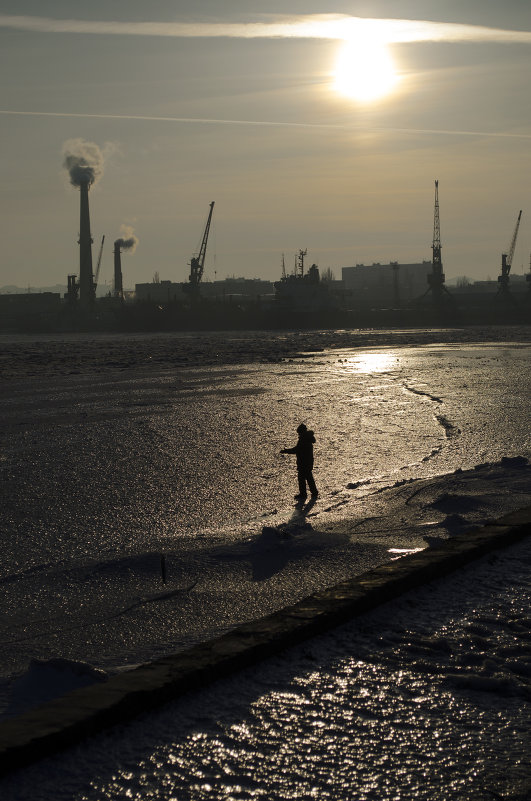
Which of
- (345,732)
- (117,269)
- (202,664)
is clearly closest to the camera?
(345,732)

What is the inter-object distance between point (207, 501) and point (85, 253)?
90.1 meters

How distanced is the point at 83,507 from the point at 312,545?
2700 millimetres

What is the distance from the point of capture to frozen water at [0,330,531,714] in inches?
201

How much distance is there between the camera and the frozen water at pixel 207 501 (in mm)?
5113

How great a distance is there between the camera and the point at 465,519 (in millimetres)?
7258

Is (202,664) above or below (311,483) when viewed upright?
above

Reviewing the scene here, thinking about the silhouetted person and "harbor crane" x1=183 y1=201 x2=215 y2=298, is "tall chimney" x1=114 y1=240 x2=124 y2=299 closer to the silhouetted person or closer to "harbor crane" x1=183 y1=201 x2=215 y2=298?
"harbor crane" x1=183 y1=201 x2=215 y2=298

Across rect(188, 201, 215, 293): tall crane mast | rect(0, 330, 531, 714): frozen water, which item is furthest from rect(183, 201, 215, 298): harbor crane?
rect(0, 330, 531, 714): frozen water

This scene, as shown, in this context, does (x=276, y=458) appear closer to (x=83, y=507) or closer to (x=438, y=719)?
(x=83, y=507)

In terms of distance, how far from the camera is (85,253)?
3745 inches

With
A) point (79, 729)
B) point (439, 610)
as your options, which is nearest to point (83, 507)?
point (439, 610)

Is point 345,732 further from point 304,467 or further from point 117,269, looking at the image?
point 117,269

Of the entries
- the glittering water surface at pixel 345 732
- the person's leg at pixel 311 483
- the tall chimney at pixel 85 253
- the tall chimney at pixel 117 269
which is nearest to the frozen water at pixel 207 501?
the person's leg at pixel 311 483

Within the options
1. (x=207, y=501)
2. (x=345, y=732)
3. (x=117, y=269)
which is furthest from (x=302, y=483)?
(x=117, y=269)
